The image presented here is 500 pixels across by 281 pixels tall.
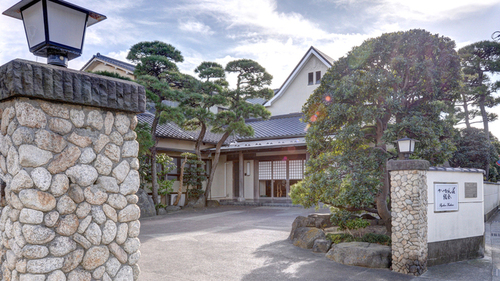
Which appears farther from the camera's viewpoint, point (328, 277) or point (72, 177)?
point (328, 277)

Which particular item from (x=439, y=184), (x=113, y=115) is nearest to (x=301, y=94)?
(x=439, y=184)

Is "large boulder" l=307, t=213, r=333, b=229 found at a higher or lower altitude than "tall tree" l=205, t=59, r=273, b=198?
lower

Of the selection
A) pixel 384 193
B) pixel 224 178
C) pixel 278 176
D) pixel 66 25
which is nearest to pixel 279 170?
pixel 278 176

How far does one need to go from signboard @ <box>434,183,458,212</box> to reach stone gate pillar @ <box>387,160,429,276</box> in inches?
19.7

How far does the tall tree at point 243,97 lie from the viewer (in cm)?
1420

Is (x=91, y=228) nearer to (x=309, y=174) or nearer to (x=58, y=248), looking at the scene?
(x=58, y=248)

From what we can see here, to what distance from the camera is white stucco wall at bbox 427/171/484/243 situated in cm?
630

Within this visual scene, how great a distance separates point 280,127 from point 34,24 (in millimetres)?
15795

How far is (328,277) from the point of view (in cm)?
555

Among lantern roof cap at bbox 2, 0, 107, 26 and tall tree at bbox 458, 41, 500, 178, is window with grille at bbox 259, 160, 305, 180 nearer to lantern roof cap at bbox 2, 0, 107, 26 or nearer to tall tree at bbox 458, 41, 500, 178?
tall tree at bbox 458, 41, 500, 178

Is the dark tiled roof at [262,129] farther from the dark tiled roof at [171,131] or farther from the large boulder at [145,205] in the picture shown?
the large boulder at [145,205]

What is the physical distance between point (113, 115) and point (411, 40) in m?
6.58

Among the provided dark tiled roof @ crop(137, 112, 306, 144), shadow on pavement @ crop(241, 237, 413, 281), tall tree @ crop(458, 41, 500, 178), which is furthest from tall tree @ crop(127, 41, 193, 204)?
tall tree @ crop(458, 41, 500, 178)

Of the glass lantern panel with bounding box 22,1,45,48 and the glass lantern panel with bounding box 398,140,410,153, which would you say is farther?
the glass lantern panel with bounding box 398,140,410,153
